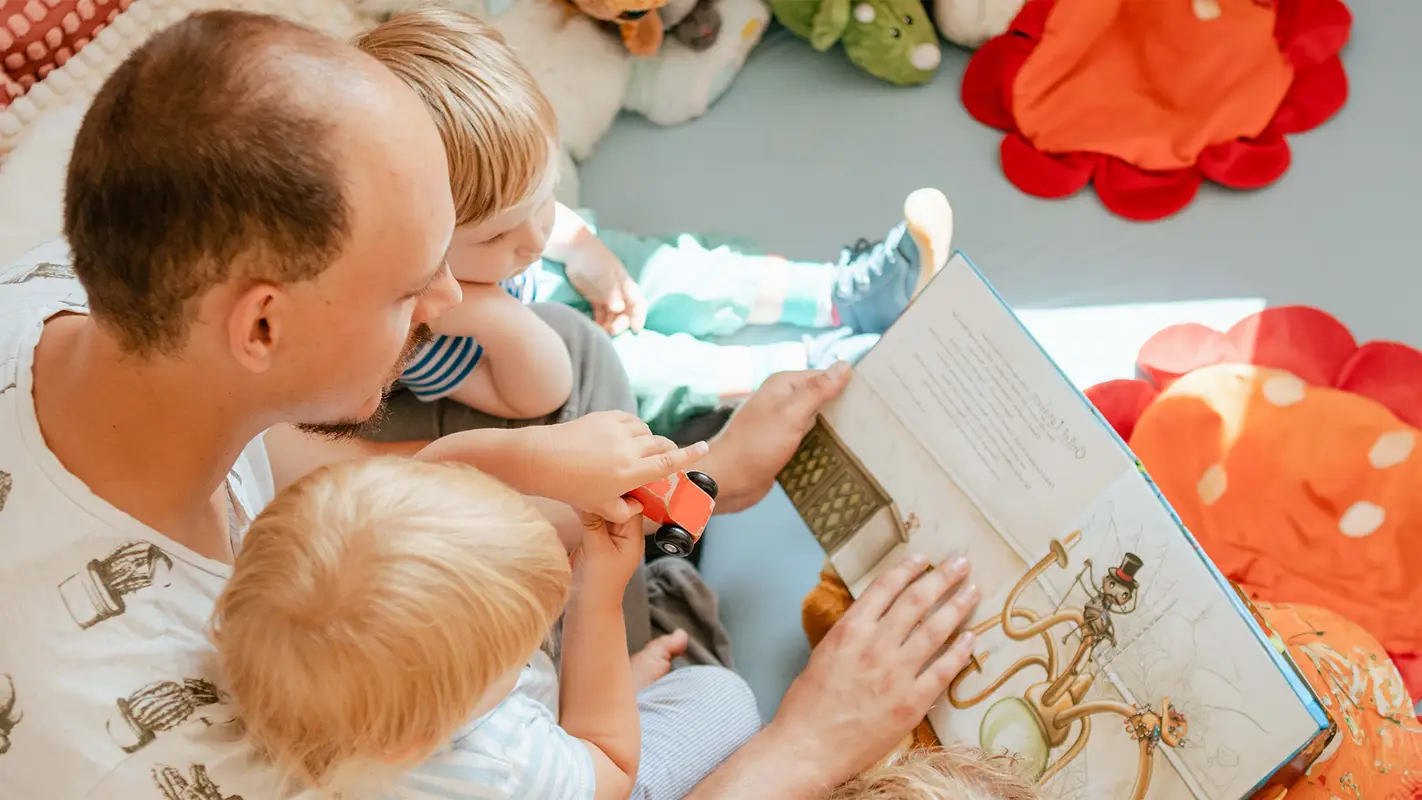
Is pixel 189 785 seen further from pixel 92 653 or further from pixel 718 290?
pixel 718 290

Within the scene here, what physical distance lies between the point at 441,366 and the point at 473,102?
24 centimetres

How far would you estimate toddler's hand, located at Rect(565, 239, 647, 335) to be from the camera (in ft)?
3.58

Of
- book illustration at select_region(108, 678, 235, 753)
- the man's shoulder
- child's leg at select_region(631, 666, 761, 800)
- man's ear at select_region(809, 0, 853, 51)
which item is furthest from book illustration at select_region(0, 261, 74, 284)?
man's ear at select_region(809, 0, 853, 51)

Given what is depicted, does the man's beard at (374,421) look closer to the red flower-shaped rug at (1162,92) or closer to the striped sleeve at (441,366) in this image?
the striped sleeve at (441,366)

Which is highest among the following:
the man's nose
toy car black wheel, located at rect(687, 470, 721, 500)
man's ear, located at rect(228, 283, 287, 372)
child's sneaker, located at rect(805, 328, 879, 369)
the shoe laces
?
man's ear, located at rect(228, 283, 287, 372)

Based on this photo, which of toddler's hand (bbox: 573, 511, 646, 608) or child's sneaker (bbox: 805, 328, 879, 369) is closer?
toddler's hand (bbox: 573, 511, 646, 608)

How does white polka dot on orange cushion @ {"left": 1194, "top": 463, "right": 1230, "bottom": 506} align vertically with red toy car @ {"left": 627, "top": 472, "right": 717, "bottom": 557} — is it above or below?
below

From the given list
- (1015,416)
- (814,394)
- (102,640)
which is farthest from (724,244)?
(102,640)

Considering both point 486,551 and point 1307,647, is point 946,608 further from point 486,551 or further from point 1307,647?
point 486,551

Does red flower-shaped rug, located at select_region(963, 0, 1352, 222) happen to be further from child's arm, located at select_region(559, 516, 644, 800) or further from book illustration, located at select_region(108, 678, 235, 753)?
book illustration, located at select_region(108, 678, 235, 753)

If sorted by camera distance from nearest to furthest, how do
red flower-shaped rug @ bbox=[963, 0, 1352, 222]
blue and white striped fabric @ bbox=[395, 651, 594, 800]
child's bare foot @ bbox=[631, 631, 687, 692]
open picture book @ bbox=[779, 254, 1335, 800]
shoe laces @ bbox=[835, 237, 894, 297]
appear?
blue and white striped fabric @ bbox=[395, 651, 594, 800] → open picture book @ bbox=[779, 254, 1335, 800] → child's bare foot @ bbox=[631, 631, 687, 692] → shoe laces @ bbox=[835, 237, 894, 297] → red flower-shaped rug @ bbox=[963, 0, 1352, 222]

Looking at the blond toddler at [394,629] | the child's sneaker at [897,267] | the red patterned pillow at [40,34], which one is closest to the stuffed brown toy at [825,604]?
the child's sneaker at [897,267]

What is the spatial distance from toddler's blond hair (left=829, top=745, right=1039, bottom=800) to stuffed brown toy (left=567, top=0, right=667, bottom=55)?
0.85 m

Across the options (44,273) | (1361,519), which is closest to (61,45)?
(44,273)
